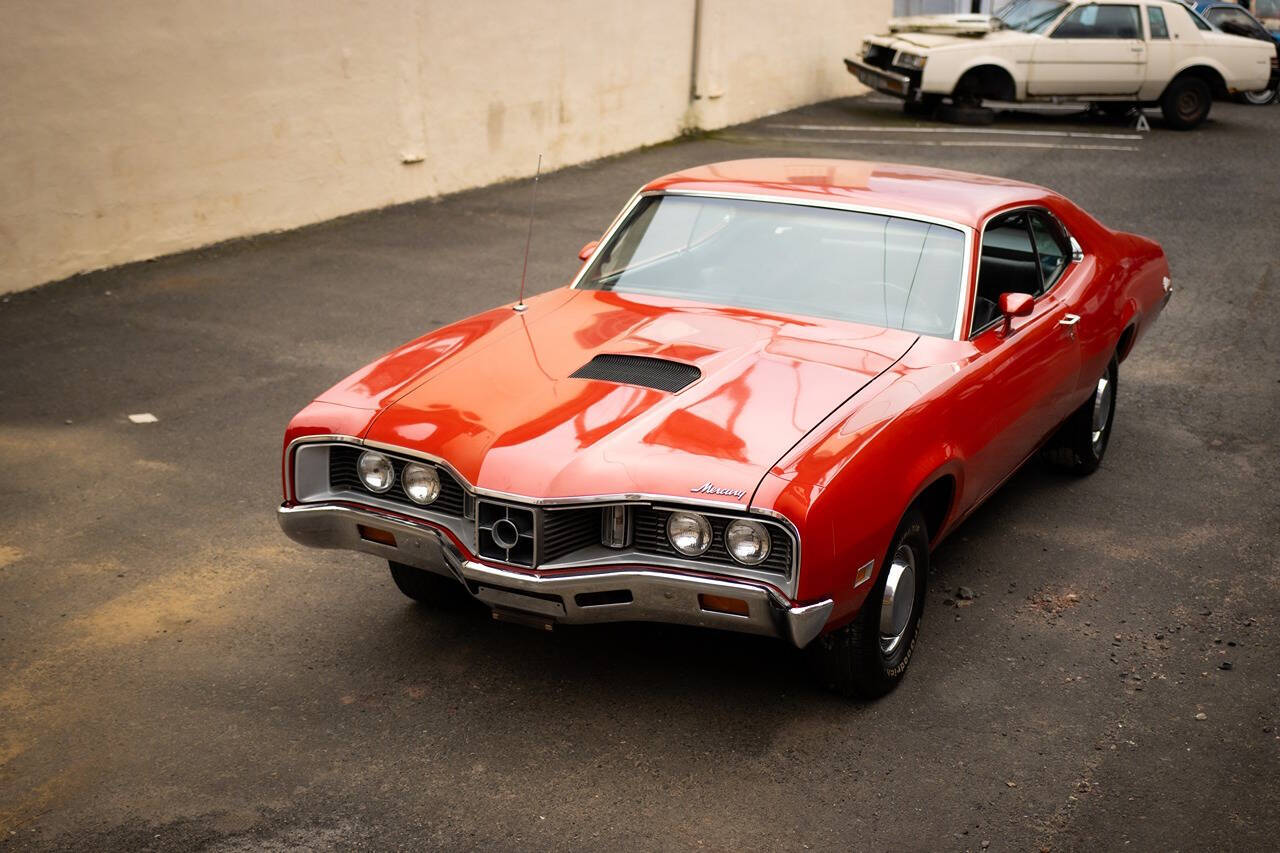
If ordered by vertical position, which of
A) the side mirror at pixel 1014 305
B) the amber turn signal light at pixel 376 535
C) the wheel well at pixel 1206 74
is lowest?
the amber turn signal light at pixel 376 535

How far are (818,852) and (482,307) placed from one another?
6.40m

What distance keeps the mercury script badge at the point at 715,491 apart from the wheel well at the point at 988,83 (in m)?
15.5

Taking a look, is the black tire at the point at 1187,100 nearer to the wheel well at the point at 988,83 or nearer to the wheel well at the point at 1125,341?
the wheel well at the point at 988,83

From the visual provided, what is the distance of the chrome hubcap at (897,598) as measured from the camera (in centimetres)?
450

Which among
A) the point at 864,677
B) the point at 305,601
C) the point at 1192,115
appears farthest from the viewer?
the point at 1192,115

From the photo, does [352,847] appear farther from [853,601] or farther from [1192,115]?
[1192,115]

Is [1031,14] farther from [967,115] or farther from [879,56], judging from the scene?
[879,56]

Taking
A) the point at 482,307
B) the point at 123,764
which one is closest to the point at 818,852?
the point at 123,764

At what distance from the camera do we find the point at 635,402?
14.6ft

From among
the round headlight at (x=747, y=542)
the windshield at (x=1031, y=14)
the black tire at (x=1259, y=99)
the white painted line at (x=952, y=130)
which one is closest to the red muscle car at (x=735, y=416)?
the round headlight at (x=747, y=542)

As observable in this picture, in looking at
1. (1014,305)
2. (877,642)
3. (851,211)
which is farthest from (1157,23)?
(877,642)

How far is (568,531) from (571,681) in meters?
0.82

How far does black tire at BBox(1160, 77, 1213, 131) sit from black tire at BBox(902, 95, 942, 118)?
9.61 feet

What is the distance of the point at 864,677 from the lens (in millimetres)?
4496
